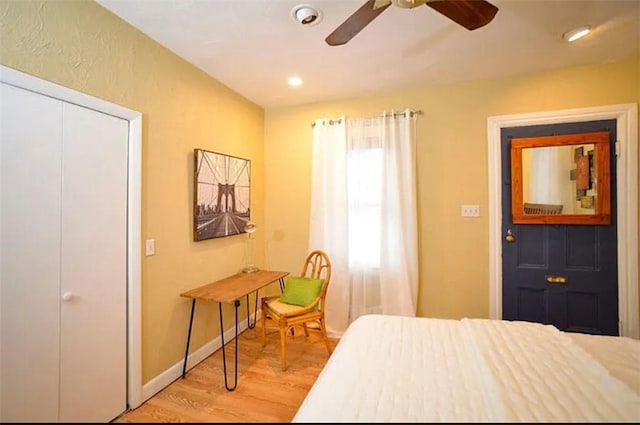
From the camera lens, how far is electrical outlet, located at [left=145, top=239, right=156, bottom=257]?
191 cm

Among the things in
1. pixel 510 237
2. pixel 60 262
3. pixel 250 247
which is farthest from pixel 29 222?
pixel 510 237

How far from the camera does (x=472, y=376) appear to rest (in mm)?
957

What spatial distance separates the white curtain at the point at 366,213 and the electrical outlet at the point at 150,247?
1.51 m

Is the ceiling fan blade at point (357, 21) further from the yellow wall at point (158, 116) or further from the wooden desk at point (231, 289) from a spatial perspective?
the wooden desk at point (231, 289)

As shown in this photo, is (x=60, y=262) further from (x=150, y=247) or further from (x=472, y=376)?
(x=150, y=247)

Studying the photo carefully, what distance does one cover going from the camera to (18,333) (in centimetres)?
55

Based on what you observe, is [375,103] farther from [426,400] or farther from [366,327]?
[426,400]

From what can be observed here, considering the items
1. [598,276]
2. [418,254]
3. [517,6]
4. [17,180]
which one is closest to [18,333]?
[17,180]

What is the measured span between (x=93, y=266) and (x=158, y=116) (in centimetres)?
153

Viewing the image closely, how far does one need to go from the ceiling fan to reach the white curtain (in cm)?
142

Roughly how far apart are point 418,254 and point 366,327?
57.9 inches

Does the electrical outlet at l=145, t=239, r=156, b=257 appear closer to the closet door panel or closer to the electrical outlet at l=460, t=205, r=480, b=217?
the closet door panel

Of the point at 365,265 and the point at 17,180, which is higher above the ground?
the point at 17,180

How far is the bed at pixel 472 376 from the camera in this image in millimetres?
642
